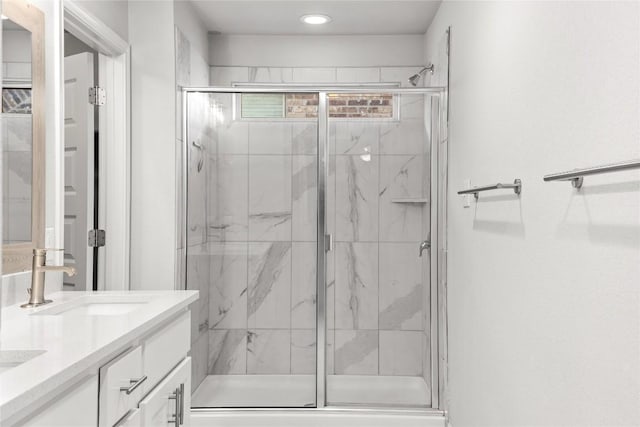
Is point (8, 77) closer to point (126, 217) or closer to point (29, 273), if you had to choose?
point (29, 273)

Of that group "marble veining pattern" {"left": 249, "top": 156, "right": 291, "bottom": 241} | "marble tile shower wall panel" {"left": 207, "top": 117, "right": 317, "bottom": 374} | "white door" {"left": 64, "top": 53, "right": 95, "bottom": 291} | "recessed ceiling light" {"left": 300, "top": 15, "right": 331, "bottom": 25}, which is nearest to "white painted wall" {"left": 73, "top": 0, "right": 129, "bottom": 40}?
"white door" {"left": 64, "top": 53, "right": 95, "bottom": 291}

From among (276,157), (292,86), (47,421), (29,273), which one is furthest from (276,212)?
(47,421)

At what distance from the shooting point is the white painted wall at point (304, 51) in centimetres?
395

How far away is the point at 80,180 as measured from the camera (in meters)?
Result: 2.90

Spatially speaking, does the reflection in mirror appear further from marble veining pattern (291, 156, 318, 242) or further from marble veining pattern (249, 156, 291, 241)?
marble veining pattern (291, 156, 318, 242)

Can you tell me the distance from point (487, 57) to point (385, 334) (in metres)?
1.59

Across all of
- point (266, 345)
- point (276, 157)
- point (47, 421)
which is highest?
point (276, 157)

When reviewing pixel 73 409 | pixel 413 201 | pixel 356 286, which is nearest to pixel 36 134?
pixel 73 409

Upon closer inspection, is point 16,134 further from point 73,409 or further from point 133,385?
point 73,409

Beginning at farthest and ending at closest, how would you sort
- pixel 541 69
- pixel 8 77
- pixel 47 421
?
pixel 8 77, pixel 541 69, pixel 47 421

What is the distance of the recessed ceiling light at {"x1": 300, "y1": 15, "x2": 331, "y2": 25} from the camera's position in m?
3.55

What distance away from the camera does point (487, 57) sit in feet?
7.27

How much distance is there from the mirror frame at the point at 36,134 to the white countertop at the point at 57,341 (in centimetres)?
19

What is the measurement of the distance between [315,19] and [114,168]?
61.2 inches
